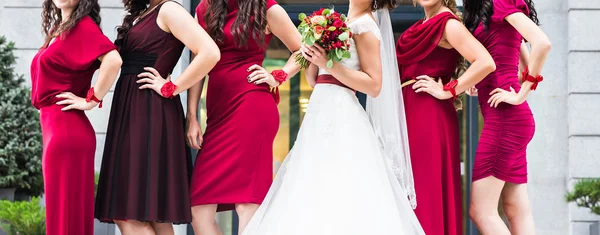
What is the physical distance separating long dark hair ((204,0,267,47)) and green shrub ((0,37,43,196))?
127 inches

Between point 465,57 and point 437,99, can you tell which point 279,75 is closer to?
point 437,99

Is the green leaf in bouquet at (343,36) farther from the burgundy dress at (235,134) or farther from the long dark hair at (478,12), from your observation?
the long dark hair at (478,12)

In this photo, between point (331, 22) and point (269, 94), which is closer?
point (331, 22)

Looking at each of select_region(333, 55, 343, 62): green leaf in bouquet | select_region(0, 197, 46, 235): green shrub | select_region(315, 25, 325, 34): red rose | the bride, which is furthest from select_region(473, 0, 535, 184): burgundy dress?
select_region(0, 197, 46, 235): green shrub

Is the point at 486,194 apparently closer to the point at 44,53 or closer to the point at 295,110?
the point at 44,53

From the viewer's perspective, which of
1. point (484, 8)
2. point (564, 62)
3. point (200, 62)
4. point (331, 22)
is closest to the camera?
point (331, 22)

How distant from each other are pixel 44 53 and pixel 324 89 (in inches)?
63.1

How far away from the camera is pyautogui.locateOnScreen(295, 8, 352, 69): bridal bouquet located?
4.55 meters

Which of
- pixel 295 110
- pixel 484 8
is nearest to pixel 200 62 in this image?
pixel 484 8

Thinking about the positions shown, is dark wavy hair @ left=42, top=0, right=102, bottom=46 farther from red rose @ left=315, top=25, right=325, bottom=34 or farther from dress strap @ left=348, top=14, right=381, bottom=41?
dress strap @ left=348, top=14, right=381, bottom=41

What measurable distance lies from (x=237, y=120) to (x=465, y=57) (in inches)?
53.7

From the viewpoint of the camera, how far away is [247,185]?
494 centimetres

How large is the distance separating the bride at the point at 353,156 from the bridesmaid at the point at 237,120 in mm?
195

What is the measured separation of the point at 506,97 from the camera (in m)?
5.13
